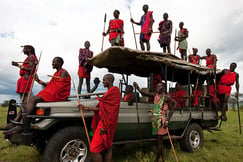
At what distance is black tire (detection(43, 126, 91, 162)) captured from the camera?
344 centimetres

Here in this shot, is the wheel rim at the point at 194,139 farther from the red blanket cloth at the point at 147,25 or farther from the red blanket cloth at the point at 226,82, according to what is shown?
the red blanket cloth at the point at 147,25

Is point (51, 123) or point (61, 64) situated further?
point (61, 64)

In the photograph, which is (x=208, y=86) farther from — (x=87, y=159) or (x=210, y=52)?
(x=87, y=159)

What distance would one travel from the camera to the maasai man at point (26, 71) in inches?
193

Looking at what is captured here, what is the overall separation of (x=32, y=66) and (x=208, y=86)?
567 centimetres

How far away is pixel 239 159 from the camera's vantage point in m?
4.80

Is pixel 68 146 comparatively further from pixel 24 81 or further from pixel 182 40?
pixel 182 40

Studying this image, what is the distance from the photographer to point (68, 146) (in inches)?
143

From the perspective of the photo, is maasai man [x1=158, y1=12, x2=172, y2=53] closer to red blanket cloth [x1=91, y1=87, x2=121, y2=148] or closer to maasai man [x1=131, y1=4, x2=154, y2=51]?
maasai man [x1=131, y1=4, x2=154, y2=51]

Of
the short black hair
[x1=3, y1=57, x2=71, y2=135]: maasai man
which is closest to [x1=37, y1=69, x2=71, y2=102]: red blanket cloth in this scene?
[x1=3, y1=57, x2=71, y2=135]: maasai man

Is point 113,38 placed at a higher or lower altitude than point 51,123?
higher

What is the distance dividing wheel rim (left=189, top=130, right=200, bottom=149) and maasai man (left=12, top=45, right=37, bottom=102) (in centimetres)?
476

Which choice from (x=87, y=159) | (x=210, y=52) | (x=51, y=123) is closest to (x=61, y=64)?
(x=51, y=123)

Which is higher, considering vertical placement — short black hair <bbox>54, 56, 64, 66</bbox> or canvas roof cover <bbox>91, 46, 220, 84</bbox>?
canvas roof cover <bbox>91, 46, 220, 84</bbox>
